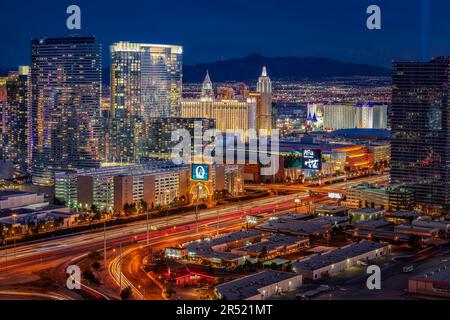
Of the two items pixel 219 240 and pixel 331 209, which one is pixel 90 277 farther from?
pixel 331 209

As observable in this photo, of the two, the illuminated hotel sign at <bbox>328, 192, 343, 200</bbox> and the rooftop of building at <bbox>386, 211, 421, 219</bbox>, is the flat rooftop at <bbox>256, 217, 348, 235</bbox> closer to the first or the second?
the rooftop of building at <bbox>386, 211, 421, 219</bbox>

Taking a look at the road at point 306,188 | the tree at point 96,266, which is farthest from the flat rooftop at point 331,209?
the tree at point 96,266

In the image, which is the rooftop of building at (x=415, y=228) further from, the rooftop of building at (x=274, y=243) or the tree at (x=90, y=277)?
the tree at (x=90, y=277)

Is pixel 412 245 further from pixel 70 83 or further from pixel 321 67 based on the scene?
pixel 321 67

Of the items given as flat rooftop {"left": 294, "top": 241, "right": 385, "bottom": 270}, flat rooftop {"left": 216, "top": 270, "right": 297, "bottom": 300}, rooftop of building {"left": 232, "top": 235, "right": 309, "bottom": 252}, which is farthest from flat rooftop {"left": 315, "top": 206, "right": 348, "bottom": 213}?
flat rooftop {"left": 216, "top": 270, "right": 297, "bottom": 300}

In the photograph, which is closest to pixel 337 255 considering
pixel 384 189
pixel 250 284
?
pixel 250 284

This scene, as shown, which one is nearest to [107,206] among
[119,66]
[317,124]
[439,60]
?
[439,60]
